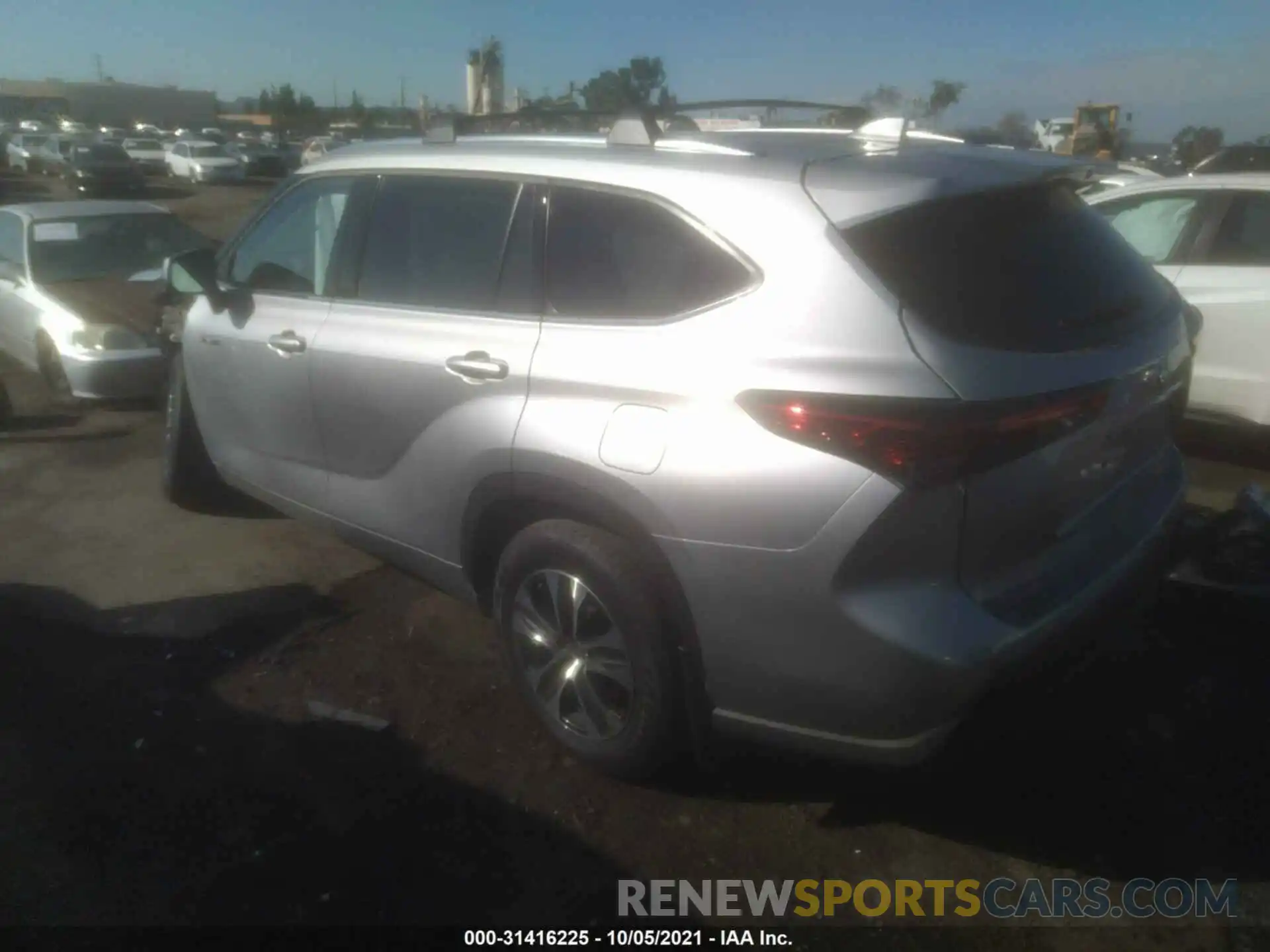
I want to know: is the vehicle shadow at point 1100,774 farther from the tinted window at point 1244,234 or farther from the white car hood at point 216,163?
the white car hood at point 216,163

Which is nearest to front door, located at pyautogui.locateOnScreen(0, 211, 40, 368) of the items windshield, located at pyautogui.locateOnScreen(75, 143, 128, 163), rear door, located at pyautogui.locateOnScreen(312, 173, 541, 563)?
rear door, located at pyautogui.locateOnScreen(312, 173, 541, 563)

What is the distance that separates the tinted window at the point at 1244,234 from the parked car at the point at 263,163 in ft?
123

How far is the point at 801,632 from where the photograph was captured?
2512mm

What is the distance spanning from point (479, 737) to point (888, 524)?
5.60 feet

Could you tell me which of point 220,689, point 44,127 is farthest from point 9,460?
point 44,127

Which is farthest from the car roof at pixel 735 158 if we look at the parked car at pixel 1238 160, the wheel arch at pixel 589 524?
the parked car at pixel 1238 160

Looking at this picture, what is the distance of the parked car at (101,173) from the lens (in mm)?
29719

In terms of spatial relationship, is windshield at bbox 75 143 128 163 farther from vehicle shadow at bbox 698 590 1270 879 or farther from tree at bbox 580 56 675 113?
vehicle shadow at bbox 698 590 1270 879

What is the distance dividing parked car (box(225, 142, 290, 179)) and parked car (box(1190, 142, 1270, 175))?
111ft

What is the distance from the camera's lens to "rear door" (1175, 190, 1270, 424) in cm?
559

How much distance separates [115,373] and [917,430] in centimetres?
625

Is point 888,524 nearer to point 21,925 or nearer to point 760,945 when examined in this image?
point 760,945

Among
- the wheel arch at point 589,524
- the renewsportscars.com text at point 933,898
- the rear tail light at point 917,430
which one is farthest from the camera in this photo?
the wheel arch at point 589,524

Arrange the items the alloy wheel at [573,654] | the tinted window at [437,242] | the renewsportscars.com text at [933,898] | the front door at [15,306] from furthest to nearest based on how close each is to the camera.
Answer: the front door at [15,306] < the tinted window at [437,242] < the alloy wheel at [573,654] < the renewsportscars.com text at [933,898]
